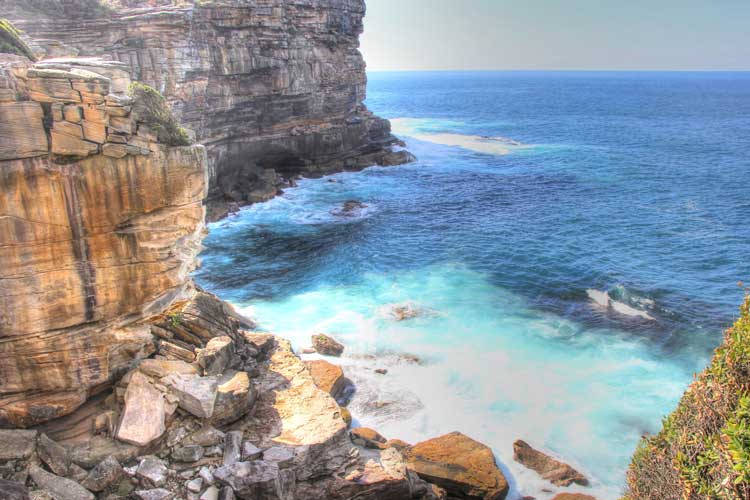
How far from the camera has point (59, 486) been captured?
480 inches

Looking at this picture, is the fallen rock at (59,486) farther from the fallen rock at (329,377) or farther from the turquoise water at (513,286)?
the turquoise water at (513,286)

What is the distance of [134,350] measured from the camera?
15.0m

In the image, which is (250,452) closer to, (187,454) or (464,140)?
(187,454)

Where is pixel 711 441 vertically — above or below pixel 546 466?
above

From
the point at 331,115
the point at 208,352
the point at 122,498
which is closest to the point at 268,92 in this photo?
the point at 331,115

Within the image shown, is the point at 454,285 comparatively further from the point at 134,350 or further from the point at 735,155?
the point at 735,155

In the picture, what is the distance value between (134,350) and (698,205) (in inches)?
2276

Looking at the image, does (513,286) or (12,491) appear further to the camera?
(513,286)

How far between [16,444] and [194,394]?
4.09 meters

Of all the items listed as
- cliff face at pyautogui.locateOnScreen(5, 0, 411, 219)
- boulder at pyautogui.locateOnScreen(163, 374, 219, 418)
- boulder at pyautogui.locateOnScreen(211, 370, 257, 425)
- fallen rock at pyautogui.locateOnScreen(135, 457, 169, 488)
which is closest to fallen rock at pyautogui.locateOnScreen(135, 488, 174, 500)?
fallen rock at pyautogui.locateOnScreen(135, 457, 169, 488)

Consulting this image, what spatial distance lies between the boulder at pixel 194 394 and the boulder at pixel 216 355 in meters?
1.26

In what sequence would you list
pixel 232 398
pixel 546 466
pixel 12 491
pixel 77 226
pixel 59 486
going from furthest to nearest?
pixel 546 466
pixel 232 398
pixel 77 226
pixel 59 486
pixel 12 491

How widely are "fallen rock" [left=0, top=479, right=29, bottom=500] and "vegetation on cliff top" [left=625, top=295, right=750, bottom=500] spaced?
1469 centimetres

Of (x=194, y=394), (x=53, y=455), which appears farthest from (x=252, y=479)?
(x=53, y=455)
